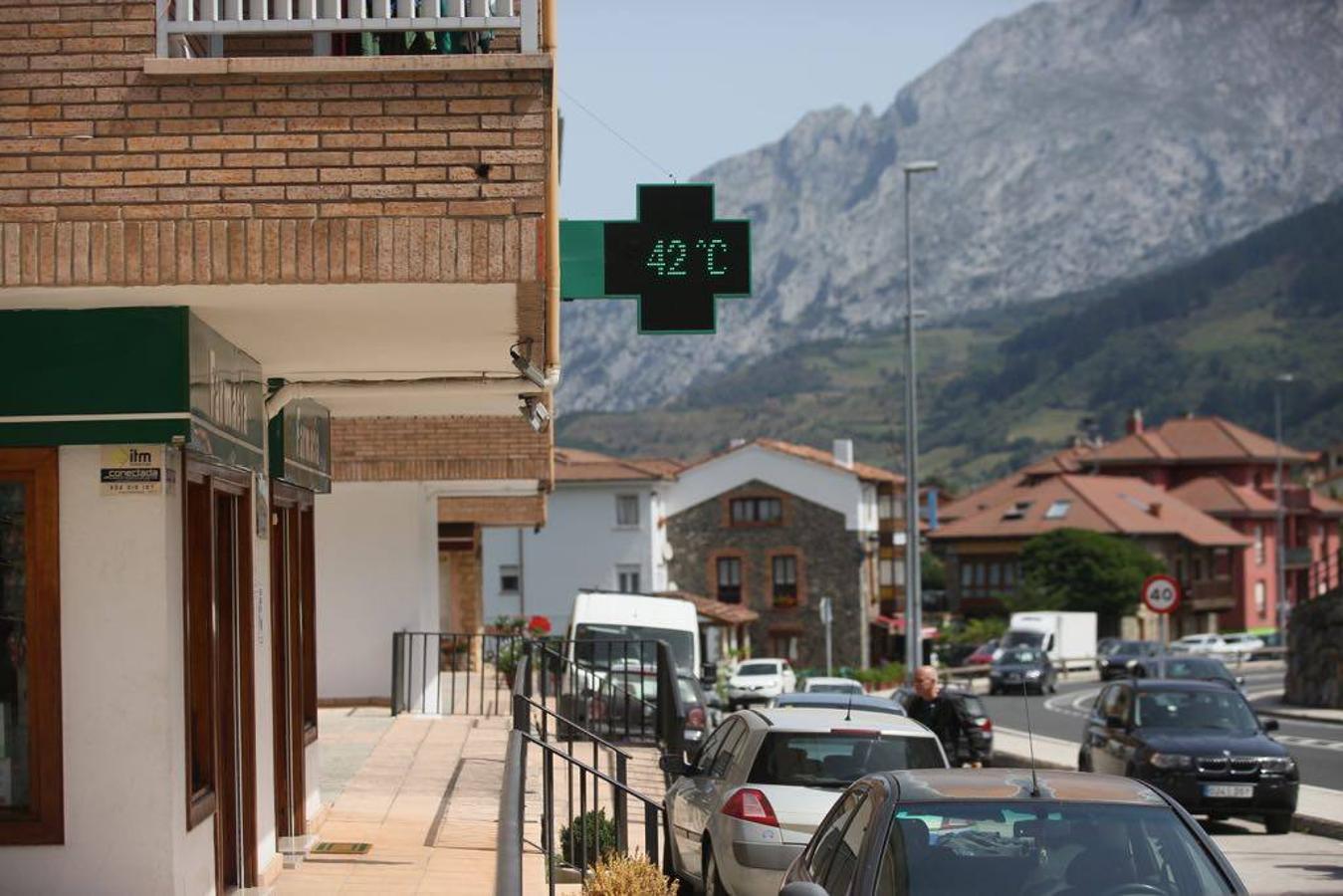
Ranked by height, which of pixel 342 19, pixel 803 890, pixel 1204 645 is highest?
pixel 342 19

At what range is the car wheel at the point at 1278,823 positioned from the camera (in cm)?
2033

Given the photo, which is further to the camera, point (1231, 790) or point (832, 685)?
point (832, 685)

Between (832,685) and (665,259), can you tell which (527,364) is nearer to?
(665,259)

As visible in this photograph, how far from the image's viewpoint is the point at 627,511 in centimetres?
8894

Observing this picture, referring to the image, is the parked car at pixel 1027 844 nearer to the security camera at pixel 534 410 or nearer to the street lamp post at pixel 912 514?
the security camera at pixel 534 410

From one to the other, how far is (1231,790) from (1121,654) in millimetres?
57341

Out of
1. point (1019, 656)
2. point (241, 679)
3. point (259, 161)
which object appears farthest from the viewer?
point (1019, 656)

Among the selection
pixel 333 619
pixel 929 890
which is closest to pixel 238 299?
pixel 929 890

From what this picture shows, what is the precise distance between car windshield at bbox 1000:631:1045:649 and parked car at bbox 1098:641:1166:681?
7.90ft

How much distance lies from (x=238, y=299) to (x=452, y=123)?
1411 mm

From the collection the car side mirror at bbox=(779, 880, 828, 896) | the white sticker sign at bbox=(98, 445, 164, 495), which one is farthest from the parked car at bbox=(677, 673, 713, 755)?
Answer: the car side mirror at bbox=(779, 880, 828, 896)

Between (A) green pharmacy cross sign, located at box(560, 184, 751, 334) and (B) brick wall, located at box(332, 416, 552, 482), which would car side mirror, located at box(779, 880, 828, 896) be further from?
(B) brick wall, located at box(332, 416, 552, 482)

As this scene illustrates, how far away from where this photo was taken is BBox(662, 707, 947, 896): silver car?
11922 mm

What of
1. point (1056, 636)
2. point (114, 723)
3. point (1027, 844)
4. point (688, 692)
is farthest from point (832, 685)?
point (1056, 636)
